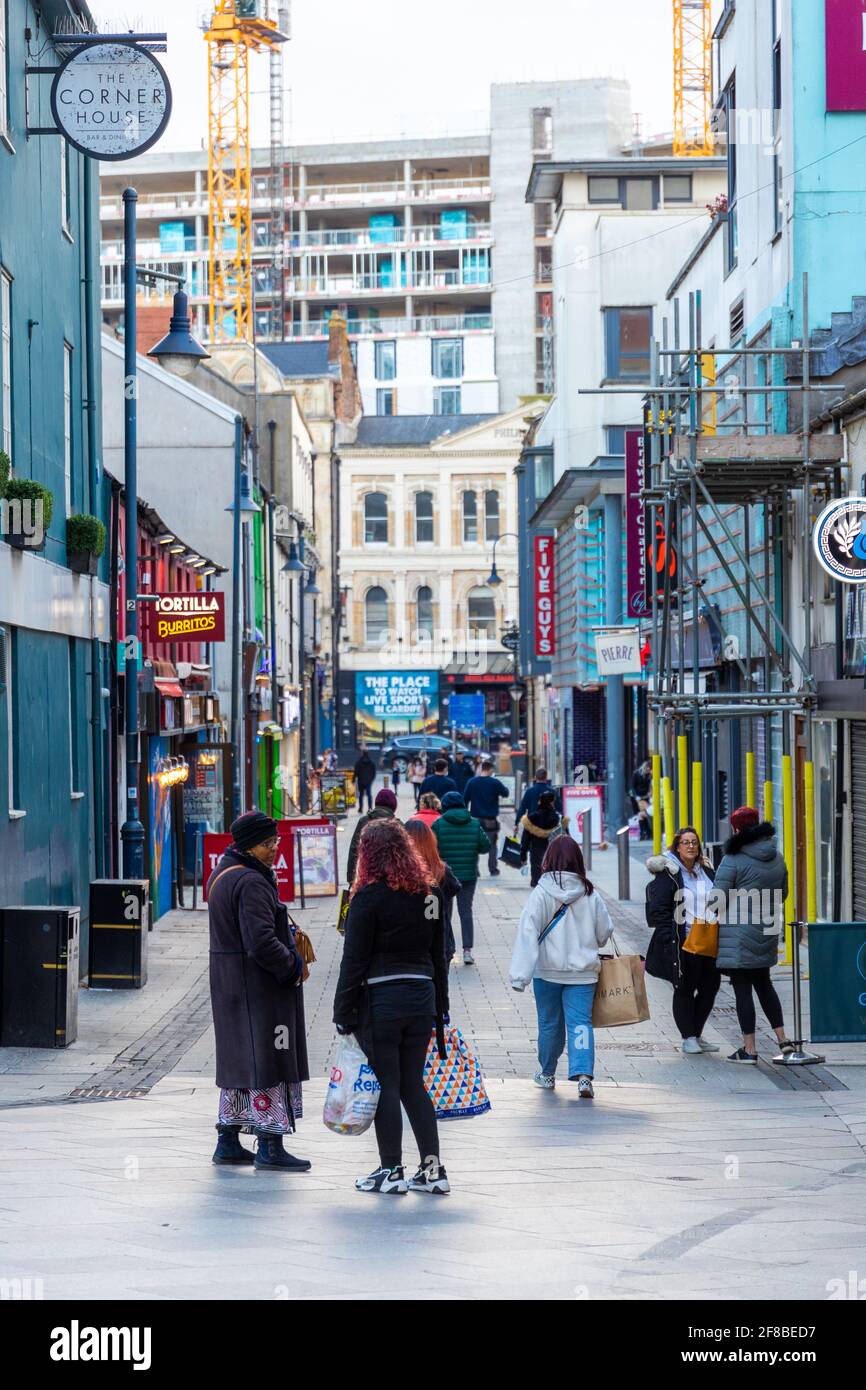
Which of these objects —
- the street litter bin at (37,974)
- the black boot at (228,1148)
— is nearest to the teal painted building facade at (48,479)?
the street litter bin at (37,974)

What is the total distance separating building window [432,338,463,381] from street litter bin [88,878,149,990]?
85048 mm

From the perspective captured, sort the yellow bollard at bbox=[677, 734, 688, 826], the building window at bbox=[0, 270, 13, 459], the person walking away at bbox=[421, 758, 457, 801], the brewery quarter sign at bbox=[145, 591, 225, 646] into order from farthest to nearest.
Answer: the brewery quarter sign at bbox=[145, 591, 225, 646] → the person walking away at bbox=[421, 758, 457, 801] → the yellow bollard at bbox=[677, 734, 688, 826] → the building window at bbox=[0, 270, 13, 459]

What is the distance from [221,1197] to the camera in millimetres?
8609

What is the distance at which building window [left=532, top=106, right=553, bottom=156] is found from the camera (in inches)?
3969

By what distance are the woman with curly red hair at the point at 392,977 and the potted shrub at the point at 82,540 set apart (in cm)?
1031

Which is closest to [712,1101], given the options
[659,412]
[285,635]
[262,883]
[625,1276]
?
[262,883]

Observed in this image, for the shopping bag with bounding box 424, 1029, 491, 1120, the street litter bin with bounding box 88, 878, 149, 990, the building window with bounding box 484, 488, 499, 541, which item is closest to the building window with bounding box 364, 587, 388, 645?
the building window with bounding box 484, 488, 499, 541

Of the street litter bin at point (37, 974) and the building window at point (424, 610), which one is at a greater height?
the building window at point (424, 610)

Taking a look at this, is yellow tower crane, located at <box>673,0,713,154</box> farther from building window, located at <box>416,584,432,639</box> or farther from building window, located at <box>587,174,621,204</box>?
building window, located at <box>587,174,621,204</box>

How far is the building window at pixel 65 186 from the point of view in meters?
18.9

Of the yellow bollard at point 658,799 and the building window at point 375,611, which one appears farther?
the building window at point 375,611

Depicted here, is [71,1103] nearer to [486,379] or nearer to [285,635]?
[285,635]

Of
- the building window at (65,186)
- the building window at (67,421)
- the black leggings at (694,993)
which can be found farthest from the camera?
the building window at (65,186)

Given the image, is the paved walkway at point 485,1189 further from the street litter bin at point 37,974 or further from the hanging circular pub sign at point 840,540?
the hanging circular pub sign at point 840,540
